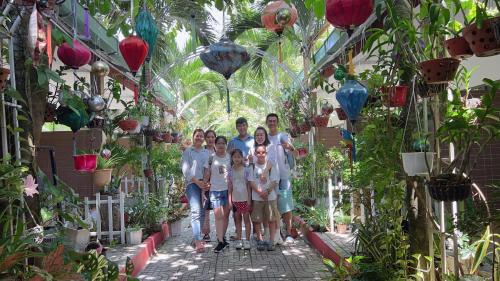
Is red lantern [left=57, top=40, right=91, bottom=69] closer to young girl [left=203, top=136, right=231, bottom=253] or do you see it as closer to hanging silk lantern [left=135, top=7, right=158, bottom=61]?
hanging silk lantern [left=135, top=7, right=158, bottom=61]

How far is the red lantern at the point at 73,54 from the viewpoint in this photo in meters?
4.27

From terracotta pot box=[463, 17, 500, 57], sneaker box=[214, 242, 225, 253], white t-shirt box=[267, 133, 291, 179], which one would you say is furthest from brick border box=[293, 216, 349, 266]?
terracotta pot box=[463, 17, 500, 57]

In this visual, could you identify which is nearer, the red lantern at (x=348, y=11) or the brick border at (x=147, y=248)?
the red lantern at (x=348, y=11)

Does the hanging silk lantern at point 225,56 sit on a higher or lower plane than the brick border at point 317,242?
higher

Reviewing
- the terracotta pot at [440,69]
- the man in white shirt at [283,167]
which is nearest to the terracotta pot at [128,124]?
the man in white shirt at [283,167]

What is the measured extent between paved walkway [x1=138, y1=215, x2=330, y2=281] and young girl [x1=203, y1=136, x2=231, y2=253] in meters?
0.36

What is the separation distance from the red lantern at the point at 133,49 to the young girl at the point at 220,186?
95.9 inches

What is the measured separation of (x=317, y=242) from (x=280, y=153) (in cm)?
125

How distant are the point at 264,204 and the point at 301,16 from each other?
492 cm

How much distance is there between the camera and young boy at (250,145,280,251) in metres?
6.50

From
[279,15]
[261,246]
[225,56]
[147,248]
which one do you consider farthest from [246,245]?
[279,15]

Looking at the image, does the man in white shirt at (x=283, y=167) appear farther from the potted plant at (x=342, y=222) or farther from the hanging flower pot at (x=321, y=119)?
the hanging flower pot at (x=321, y=119)

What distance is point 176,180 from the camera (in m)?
11.5

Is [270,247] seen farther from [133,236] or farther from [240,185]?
[133,236]
